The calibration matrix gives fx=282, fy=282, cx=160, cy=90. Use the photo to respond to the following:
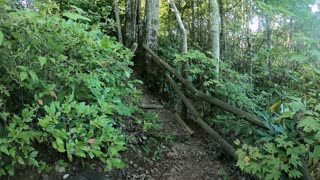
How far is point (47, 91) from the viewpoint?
2.87 meters

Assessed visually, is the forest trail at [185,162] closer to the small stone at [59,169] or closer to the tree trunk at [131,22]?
the small stone at [59,169]

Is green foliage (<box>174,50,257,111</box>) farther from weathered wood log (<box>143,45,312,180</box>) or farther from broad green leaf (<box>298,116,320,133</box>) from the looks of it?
broad green leaf (<box>298,116,320,133</box>)

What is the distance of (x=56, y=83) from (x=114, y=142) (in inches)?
35.3

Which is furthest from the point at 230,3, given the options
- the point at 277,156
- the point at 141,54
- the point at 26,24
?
the point at 26,24

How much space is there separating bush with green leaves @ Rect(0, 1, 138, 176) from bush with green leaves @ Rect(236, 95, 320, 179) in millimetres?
1468

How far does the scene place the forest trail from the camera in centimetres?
400

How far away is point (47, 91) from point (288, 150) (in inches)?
98.8

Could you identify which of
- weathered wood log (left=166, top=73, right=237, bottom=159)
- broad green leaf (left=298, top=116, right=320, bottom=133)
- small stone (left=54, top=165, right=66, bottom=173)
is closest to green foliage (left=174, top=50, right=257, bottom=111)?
weathered wood log (left=166, top=73, right=237, bottom=159)

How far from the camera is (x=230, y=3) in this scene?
27.8 ft

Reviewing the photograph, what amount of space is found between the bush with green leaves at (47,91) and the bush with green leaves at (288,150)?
4.82ft

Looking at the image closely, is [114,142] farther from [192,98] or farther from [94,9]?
[94,9]

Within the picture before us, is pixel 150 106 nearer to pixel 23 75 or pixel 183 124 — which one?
pixel 183 124

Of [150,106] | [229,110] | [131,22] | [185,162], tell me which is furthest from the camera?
[131,22]

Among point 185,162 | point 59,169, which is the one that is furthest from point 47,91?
point 185,162
